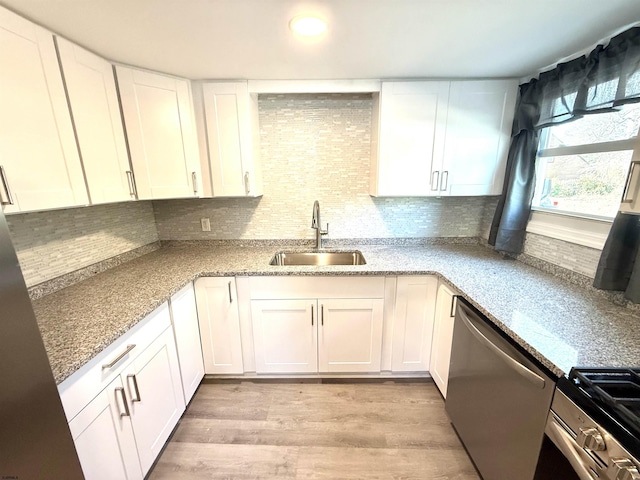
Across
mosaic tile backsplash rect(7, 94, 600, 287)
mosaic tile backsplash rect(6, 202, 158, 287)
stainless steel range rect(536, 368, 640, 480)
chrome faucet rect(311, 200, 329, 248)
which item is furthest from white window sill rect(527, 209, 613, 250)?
mosaic tile backsplash rect(6, 202, 158, 287)

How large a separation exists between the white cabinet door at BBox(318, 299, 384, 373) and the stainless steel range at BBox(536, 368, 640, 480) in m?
1.02

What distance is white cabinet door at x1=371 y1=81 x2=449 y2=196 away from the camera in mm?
1767

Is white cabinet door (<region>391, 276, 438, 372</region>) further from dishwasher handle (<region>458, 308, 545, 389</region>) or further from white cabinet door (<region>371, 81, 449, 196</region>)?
white cabinet door (<region>371, 81, 449, 196</region>)

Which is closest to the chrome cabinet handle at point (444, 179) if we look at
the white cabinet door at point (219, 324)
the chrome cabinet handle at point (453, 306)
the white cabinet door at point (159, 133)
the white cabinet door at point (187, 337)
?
the chrome cabinet handle at point (453, 306)

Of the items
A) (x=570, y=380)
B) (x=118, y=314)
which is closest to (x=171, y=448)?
(x=118, y=314)

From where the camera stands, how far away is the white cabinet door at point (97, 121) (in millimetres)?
1220

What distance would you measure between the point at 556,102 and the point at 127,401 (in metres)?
2.72

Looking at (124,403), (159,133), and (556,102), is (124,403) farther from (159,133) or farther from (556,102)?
(556,102)

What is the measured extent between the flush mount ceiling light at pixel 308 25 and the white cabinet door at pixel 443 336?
1.56 metres

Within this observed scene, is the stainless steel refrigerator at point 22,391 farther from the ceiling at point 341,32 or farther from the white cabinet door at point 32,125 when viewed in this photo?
the ceiling at point 341,32

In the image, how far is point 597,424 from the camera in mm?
690

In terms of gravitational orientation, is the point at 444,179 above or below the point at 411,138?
below

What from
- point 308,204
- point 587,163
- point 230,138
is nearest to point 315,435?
point 308,204

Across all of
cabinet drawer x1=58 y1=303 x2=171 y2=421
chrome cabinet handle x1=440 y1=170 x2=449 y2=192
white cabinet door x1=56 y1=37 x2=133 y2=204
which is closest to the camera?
cabinet drawer x1=58 y1=303 x2=171 y2=421
